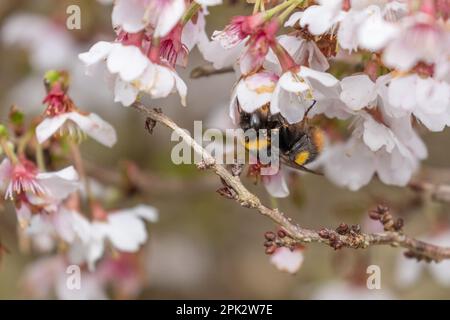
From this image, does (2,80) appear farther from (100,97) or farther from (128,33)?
(128,33)

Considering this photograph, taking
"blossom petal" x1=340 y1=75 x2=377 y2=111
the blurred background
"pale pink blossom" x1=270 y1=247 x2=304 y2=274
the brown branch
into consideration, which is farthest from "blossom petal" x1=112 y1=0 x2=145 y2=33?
the blurred background

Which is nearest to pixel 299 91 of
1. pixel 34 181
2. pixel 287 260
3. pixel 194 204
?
pixel 287 260

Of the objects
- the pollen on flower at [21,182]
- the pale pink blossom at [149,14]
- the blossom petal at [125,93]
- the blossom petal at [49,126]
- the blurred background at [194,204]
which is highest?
the blurred background at [194,204]

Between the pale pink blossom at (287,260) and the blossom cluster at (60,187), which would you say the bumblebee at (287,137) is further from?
the blossom cluster at (60,187)

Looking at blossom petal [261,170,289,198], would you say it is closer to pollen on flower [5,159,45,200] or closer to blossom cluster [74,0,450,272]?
blossom cluster [74,0,450,272]

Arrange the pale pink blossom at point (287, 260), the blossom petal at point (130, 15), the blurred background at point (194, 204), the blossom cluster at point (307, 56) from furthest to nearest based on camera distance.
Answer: the blurred background at point (194, 204), the pale pink blossom at point (287, 260), the blossom petal at point (130, 15), the blossom cluster at point (307, 56)

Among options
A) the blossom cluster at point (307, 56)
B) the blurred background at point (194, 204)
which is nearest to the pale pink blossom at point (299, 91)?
the blossom cluster at point (307, 56)
